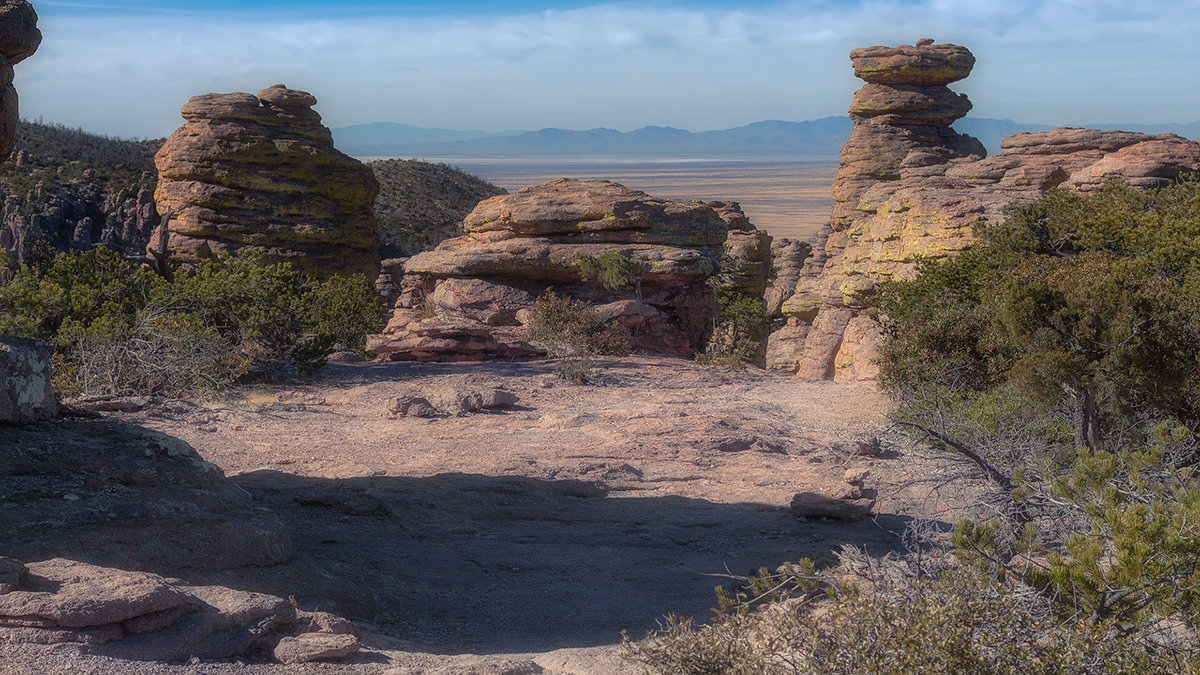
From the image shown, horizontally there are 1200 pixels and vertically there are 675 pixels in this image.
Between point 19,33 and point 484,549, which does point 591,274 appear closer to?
point 484,549

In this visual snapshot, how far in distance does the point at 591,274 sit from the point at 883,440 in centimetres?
978

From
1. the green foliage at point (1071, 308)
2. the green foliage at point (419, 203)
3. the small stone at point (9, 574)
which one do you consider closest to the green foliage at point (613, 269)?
the green foliage at point (1071, 308)

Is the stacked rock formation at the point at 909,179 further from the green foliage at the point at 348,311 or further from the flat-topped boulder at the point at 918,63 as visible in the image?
the green foliage at the point at 348,311

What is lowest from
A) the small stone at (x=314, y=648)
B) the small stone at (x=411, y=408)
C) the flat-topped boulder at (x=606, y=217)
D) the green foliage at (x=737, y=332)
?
the green foliage at (x=737, y=332)

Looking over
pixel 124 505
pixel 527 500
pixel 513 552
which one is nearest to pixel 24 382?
pixel 124 505

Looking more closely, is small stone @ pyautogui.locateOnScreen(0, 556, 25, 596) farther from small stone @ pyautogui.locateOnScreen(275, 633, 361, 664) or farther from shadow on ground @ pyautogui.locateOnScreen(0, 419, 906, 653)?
small stone @ pyautogui.locateOnScreen(275, 633, 361, 664)

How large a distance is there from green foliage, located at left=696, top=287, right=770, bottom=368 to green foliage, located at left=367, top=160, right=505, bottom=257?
1840cm

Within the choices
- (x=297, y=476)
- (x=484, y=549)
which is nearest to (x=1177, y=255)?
(x=484, y=549)

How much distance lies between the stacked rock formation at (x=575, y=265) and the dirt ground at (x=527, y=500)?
5706 millimetres

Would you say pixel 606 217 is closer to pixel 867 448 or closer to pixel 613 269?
pixel 613 269

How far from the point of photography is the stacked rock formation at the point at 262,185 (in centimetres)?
2353

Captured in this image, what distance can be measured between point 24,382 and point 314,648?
245 cm

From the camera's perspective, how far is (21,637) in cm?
317

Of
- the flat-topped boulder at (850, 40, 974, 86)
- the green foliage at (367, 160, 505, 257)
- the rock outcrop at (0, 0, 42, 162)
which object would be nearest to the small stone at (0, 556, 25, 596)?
the rock outcrop at (0, 0, 42, 162)
